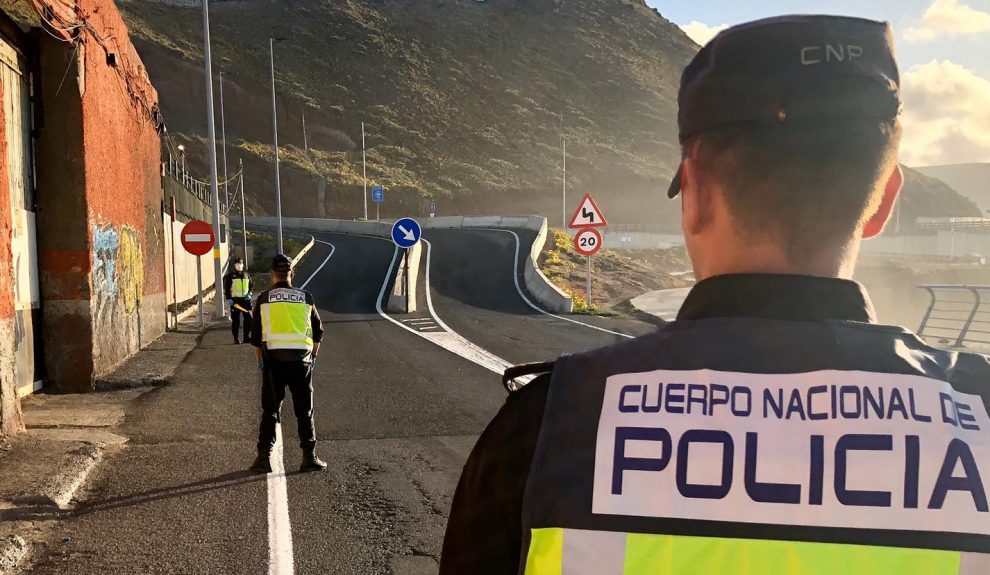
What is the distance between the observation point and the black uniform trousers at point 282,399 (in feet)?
23.6

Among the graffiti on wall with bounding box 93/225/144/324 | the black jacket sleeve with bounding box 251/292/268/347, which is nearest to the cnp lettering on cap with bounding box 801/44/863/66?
the black jacket sleeve with bounding box 251/292/268/347

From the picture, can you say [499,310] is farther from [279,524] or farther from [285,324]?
[279,524]

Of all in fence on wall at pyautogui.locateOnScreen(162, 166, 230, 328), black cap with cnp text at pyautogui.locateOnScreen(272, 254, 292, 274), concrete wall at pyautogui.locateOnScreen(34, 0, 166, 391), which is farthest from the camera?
fence on wall at pyautogui.locateOnScreen(162, 166, 230, 328)

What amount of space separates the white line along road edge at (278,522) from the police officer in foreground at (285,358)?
0.30m

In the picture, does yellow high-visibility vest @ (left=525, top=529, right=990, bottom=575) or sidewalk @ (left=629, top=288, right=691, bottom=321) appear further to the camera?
sidewalk @ (left=629, top=288, right=691, bottom=321)

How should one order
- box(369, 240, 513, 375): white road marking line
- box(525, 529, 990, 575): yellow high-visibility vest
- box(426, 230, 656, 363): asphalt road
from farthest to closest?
box(426, 230, 656, 363): asphalt road < box(369, 240, 513, 375): white road marking line < box(525, 529, 990, 575): yellow high-visibility vest

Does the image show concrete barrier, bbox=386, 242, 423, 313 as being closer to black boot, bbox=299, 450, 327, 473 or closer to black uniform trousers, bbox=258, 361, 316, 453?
black uniform trousers, bbox=258, 361, 316, 453

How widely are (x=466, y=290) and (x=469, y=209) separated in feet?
204

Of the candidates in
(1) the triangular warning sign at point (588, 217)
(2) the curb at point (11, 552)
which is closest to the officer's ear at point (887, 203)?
(2) the curb at point (11, 552)

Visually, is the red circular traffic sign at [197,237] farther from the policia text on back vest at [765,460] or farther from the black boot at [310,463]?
the policia text on back vest at [765,460]

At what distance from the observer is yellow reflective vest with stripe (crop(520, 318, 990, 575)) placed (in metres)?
1.17

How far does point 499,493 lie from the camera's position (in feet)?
4.18

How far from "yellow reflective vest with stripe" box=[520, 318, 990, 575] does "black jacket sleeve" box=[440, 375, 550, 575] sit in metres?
0.03

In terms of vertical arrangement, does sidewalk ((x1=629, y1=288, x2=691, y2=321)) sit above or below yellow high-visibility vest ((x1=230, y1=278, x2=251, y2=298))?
below
